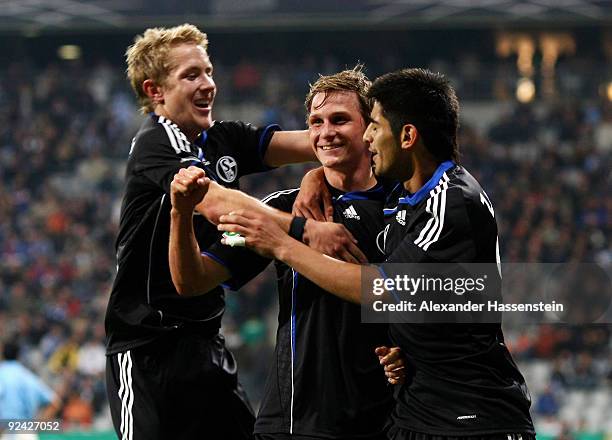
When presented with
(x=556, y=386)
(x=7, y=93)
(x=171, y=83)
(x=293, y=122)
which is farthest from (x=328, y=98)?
(x=7, y=93)

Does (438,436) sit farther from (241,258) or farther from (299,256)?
(241,258)

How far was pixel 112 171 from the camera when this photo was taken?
1836 centimetres

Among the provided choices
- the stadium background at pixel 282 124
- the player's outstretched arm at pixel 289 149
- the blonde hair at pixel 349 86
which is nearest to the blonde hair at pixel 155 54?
the player's outstretched arm at pixel 289 149

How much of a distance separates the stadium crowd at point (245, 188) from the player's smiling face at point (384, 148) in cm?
828

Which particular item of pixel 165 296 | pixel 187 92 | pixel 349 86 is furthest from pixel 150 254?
pixel 349 86

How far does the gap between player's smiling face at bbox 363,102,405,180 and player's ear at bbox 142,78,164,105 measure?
1.31 m

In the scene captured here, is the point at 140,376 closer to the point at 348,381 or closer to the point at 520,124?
the point at 348,381

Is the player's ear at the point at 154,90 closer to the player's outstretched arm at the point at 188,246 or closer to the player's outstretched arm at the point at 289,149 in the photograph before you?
the player's outstretched arm at the point at 289,149

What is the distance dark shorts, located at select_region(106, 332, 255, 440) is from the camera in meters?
4.38

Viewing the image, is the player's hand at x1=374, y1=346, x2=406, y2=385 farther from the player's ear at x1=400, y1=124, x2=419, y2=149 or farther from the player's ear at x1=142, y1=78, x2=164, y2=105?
the player's ear at x1=142, y1=78, x2=164, y2=105

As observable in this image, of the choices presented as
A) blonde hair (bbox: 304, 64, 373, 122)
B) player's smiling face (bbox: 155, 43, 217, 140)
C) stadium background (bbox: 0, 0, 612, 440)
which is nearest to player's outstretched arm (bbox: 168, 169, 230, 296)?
blonde hair (bbox: 304, 64, 373, 122)

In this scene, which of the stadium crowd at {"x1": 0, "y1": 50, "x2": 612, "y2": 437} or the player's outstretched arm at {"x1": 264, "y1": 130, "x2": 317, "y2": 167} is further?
the stadium crowd at {"x1": 0, "y1": 50, "x2": 612, "y2": 437}

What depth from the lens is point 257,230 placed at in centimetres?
362

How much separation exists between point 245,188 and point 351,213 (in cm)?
1367
